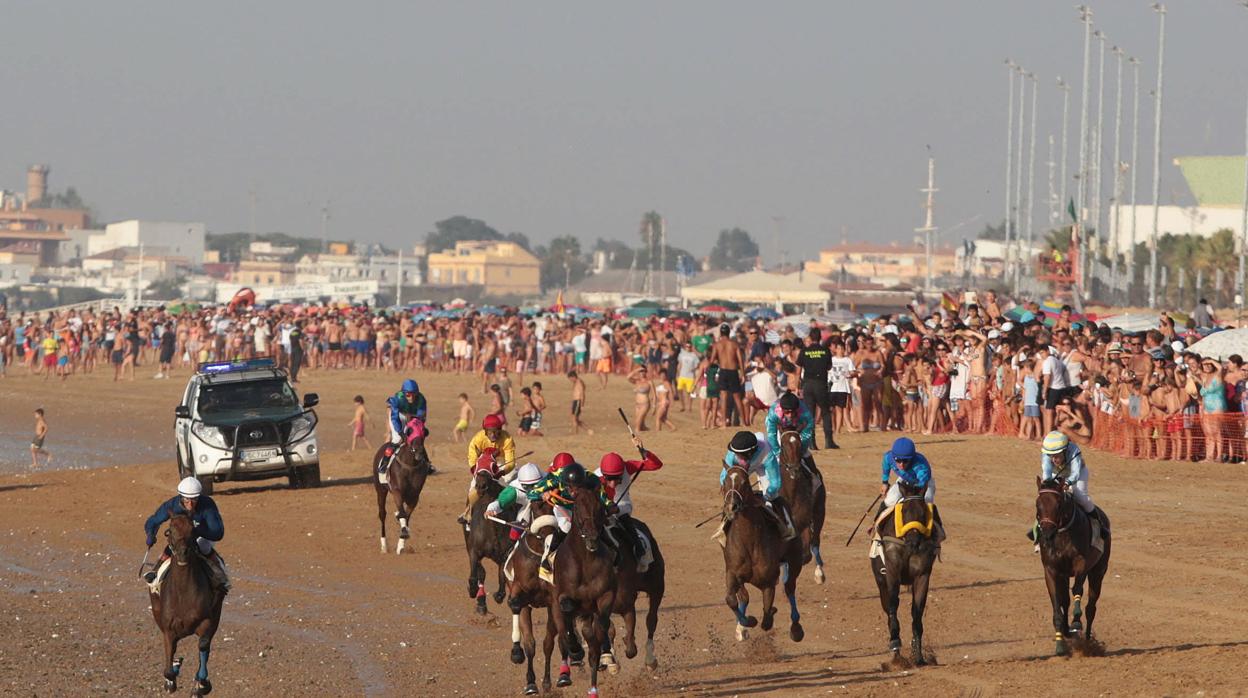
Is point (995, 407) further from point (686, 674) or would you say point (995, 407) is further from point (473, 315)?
point (473, 315)

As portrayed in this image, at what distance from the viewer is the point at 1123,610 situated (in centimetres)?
1562

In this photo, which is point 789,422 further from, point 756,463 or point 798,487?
point 756,463

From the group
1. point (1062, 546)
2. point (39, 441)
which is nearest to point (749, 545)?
point (1062, 546)

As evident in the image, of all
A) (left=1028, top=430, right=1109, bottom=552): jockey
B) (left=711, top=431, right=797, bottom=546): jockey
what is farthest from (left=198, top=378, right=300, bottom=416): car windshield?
(left=1028, top=430, right=1109, bottom=552): jockey

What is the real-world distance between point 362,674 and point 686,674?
2570mm

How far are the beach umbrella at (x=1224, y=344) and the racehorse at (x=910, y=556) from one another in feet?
52.3

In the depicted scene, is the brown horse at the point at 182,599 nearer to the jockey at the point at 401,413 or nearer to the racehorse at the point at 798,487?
the racehorse at the point at 798,487

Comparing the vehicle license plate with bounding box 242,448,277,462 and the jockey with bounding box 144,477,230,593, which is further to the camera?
the vehicle license plate with bounding box 242,448,277,462

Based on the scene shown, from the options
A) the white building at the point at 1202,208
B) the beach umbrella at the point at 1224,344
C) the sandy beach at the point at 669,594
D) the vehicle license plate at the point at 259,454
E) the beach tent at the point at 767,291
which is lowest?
the sandy beach at the point at 669,594

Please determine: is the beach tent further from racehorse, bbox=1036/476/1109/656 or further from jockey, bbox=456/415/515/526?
racehorse, bbox=1036/476/1109/656

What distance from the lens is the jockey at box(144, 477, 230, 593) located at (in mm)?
12664

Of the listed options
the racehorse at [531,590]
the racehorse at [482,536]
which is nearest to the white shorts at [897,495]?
the racehorse at [531,590]

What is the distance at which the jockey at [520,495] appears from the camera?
1368 cm

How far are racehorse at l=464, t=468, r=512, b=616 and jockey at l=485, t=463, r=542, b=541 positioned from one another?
1.20 ft
